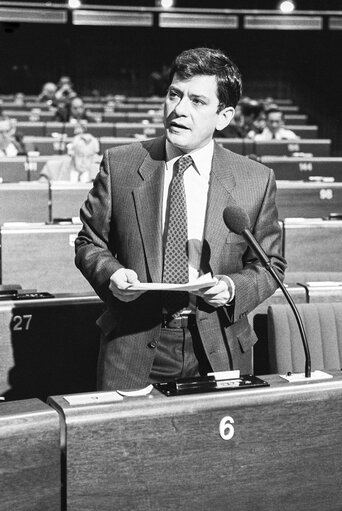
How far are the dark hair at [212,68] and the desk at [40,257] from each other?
2.13 meters

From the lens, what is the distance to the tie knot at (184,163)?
1.84m

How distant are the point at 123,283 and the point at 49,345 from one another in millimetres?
1062

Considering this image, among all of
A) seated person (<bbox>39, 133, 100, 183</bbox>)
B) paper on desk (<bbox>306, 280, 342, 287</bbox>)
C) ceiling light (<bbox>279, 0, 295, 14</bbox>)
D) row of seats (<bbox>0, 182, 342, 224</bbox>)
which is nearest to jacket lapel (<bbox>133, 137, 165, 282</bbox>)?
paper on desk (<bbox>306, 280, 342, 287</bbox>)

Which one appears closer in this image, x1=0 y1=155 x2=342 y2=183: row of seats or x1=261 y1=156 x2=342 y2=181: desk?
x1=0 y1=155 x2=342 y2=183: row of seats

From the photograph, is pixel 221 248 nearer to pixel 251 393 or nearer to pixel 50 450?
pixel 251 393

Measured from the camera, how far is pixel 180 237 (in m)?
1.79

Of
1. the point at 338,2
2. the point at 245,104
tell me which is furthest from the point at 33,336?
the point at 338,2

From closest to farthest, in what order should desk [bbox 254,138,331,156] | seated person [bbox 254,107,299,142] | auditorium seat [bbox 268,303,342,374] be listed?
auditorium seat [bbox 268,303,342,374], desk [bbox 254,138,331,156], seated person [bbox 254,107,299,142]

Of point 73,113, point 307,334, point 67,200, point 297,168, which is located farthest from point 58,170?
point 73,113

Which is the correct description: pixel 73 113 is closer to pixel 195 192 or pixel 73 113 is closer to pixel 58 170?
pixel 58 170

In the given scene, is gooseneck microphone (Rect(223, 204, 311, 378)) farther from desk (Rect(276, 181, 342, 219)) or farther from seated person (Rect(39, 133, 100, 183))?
seated person (Rect(39, 133, 100, 183))

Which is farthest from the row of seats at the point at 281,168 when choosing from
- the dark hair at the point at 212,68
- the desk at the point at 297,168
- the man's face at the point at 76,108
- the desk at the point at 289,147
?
the dark hair at the point at 212,68

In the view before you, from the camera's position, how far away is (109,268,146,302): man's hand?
5.32 feet

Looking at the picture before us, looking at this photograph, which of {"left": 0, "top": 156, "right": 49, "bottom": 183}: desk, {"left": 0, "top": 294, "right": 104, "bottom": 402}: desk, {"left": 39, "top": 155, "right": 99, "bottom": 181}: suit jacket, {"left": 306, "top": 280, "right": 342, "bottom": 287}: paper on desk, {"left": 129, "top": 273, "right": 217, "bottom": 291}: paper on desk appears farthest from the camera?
{"left": 0, "top": 156, "right": 49, "bottom": 183}: desk
